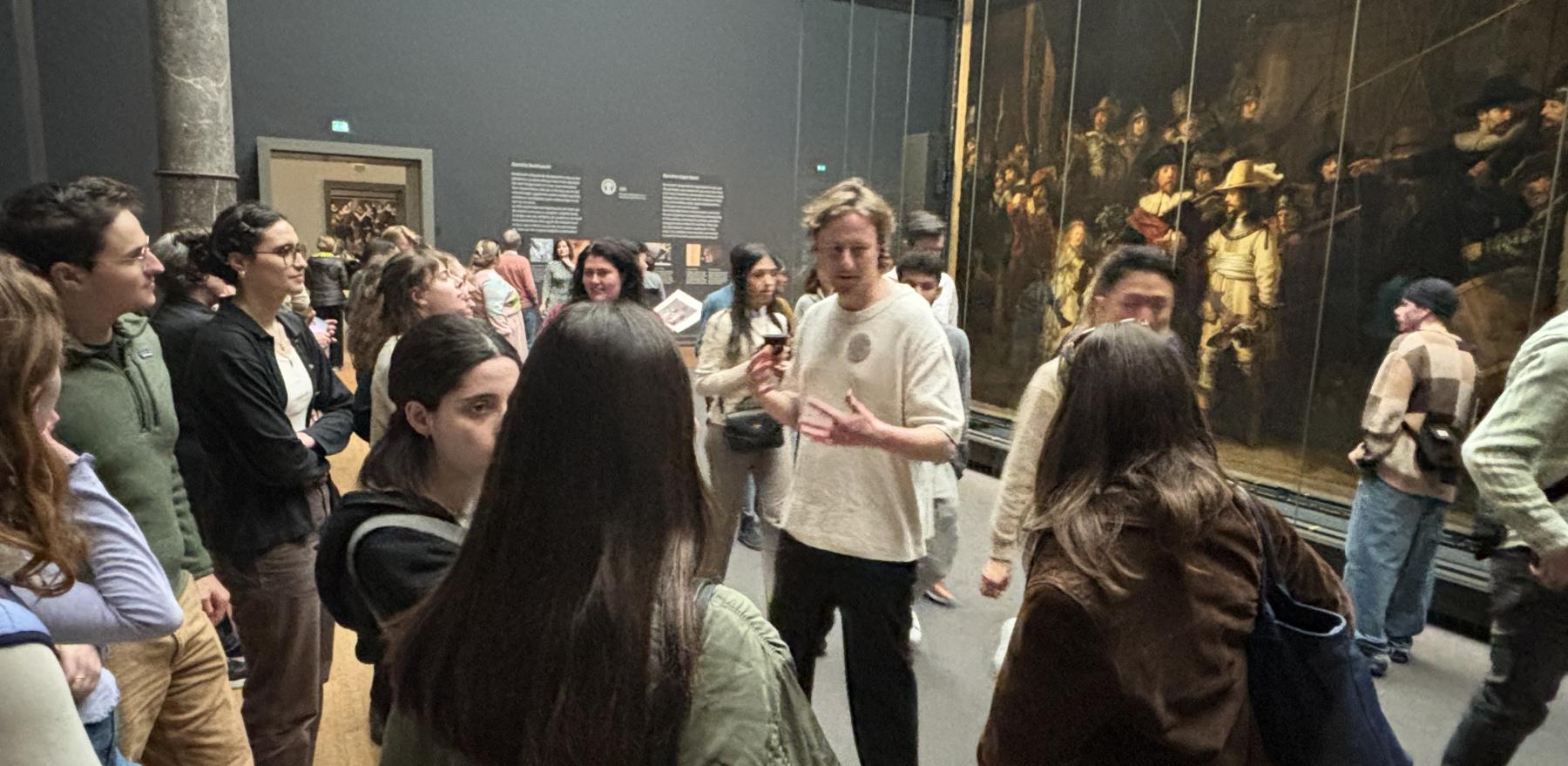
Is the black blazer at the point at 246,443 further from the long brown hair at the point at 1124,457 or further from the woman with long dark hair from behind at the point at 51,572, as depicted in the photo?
the long brown hair at the point at 1124,457

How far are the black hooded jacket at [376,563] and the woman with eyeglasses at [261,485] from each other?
1.14 meters

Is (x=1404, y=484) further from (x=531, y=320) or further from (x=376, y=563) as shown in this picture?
(x=531, y=320)

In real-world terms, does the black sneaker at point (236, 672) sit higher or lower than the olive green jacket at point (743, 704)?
lower

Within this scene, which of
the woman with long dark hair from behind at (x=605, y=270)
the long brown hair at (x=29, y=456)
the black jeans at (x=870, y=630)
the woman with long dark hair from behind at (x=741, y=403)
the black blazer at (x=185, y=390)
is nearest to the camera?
the long brown hair at (x=29, y=456)

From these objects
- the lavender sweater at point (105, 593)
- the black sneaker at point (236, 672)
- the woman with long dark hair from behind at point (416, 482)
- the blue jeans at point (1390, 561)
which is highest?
the woman with long dark hair from behind at point (416, 482)

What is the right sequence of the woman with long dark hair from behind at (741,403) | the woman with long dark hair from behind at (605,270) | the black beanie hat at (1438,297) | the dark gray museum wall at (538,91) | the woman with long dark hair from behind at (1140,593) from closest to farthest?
the woman with long dark hair from behind at (1140,593) < the woman with long dark hair from behind at (741,403) < the woman with long dark hair from behind at (605,270) < the black beanie hat at (1438,297) < the dark gray museum wall at (538,91)

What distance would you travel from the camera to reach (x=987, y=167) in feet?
32.0

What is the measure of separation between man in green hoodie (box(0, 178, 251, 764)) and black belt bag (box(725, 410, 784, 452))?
2.06 metres

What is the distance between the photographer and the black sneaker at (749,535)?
539cm

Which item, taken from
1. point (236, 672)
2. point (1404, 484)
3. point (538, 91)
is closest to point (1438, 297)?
point (1404, 484)

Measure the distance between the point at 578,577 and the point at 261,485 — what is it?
1802mm

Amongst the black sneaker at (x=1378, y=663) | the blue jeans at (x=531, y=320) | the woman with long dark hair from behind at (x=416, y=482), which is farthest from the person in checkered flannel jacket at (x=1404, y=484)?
the blue jeans at (x=531, y=320)

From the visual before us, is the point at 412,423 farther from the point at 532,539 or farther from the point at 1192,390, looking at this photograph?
the point at 1192,390

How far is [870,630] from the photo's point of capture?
101 inches
